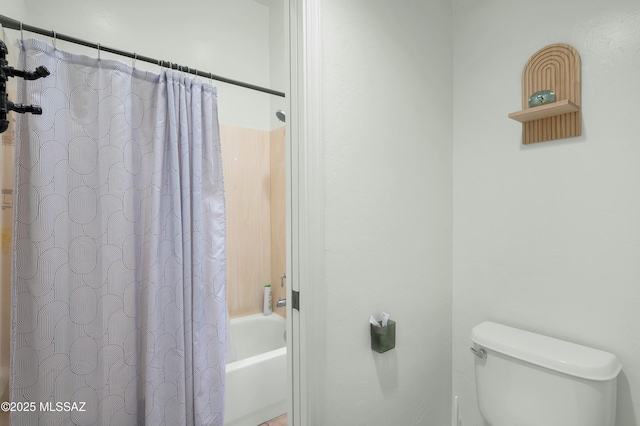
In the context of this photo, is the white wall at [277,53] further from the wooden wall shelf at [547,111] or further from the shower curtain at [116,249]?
the wooden wall shelf at [547,111]

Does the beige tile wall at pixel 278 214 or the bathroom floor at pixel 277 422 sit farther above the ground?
the beige tile wall at pixel 278 214

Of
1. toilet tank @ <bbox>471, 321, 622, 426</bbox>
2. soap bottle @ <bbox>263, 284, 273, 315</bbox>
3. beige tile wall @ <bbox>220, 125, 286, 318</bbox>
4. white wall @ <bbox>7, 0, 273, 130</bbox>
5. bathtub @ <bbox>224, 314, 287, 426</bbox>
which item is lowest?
bathtub @ <bbox>224, 314, 287, 426</bbox>

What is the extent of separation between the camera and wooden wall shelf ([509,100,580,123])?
1.01 m

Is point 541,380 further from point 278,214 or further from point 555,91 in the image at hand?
point 278,214

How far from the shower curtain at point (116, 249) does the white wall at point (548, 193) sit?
1.22 metres

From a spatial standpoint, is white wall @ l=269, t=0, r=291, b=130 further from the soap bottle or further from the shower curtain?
the soap bottle

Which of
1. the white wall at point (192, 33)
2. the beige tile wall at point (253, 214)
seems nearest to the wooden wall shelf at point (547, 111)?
the beige tile wall at point (253, 214)

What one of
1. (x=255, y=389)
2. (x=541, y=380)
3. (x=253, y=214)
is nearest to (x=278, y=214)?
(x=253, y=214)

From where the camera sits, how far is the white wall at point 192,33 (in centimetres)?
170

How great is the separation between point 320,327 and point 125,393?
992mm

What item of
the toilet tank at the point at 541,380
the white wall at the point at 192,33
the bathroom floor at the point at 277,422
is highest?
the white wall at the point at 192,33

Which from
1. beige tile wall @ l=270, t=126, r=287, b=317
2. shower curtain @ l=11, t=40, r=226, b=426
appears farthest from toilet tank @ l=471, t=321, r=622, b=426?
beige tile wall @ l=270, t=126, r=287, b=317

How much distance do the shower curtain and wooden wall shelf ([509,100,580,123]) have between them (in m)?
1.36

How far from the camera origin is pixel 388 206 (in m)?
1.16
